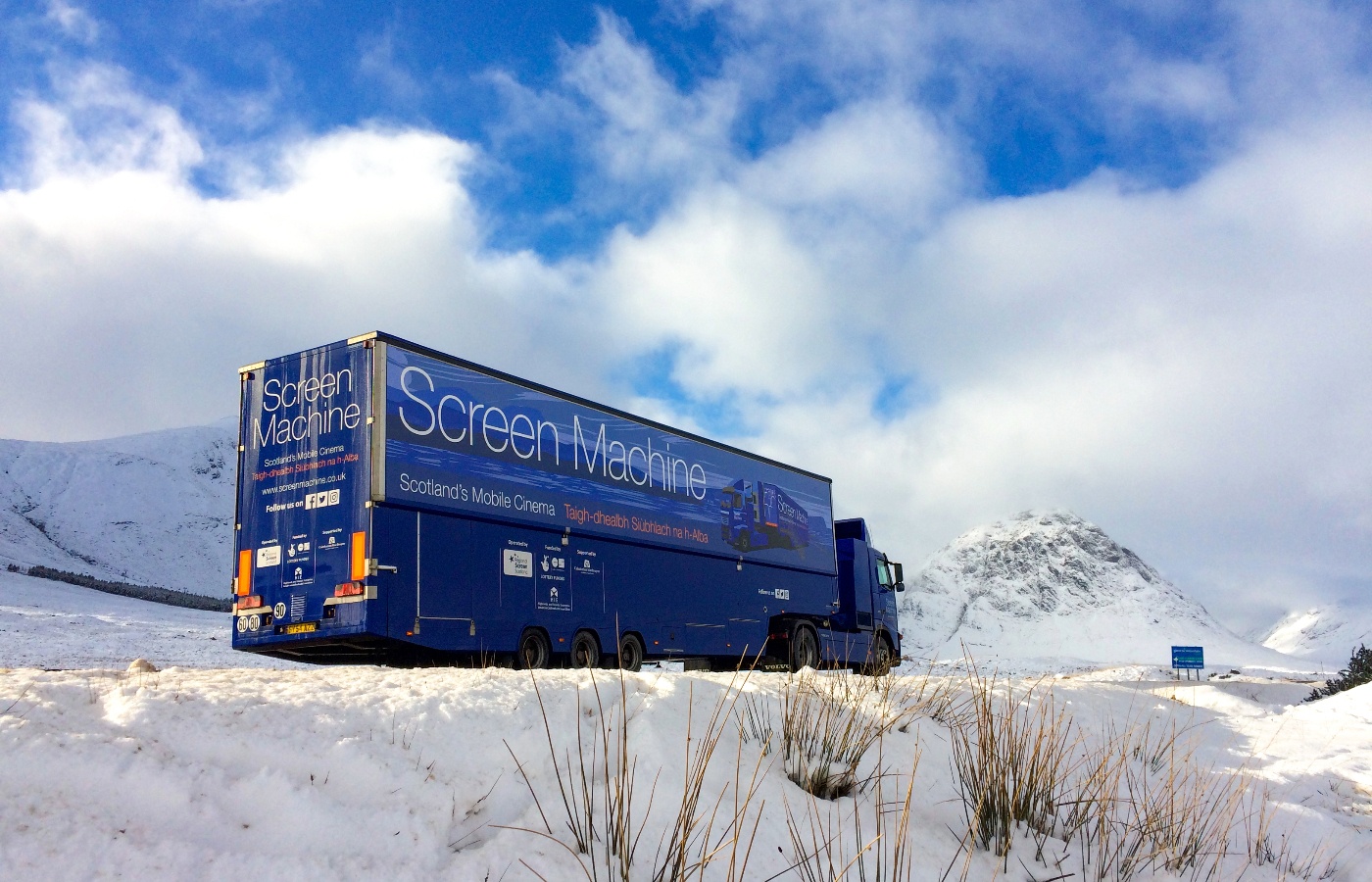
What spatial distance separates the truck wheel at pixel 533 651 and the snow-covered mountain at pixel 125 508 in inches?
1725

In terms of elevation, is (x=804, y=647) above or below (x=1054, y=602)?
below

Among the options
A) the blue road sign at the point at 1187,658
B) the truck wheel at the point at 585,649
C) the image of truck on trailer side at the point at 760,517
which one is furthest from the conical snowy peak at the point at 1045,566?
the truck wheel at the point at 585,649

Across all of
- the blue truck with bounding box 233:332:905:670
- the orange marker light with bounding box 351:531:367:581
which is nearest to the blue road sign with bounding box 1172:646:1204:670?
the blue truck with bounding box 233:332:905:670

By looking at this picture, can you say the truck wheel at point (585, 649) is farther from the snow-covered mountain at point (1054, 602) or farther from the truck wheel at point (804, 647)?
the snow-covered mountain at point (1054, 602)

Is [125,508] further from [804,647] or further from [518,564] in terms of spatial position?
[518,564]

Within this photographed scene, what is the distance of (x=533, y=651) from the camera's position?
499 inches

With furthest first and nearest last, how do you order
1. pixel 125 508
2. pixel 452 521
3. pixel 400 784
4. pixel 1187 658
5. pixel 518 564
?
pixel 125 508
pixel 1187 658
pixel 518 564
pixel 452 521
pixel 400 784

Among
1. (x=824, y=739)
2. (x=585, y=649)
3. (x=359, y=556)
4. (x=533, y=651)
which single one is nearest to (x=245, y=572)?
(x=359, y=556)

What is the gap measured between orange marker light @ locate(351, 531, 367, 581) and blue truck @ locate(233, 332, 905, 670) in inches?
1.1

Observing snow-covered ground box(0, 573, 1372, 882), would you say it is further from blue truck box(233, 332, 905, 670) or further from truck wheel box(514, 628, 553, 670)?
truck wheel box(514, 628, 553, 670)

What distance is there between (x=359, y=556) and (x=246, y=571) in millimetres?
1905

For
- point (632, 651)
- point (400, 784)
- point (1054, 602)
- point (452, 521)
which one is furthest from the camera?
point (1054, 602)

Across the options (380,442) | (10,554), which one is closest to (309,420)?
(380,442)

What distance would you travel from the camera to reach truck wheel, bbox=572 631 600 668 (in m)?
13.2
